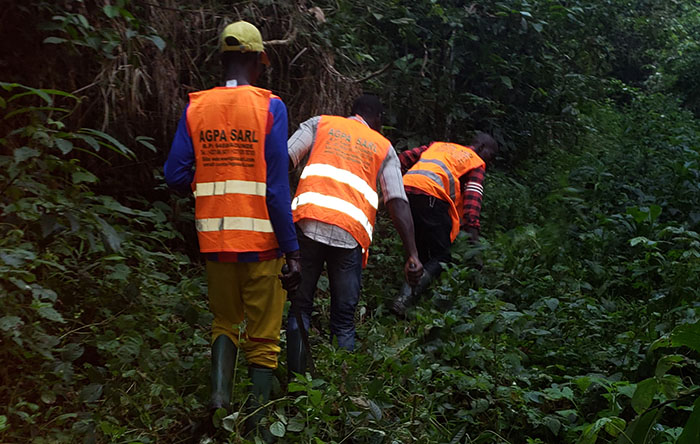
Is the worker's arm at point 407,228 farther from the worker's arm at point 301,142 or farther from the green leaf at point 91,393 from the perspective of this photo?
the green leaf at point 91,393

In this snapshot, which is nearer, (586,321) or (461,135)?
(586,321)

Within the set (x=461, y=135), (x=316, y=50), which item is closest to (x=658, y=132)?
(x=461, y=135)

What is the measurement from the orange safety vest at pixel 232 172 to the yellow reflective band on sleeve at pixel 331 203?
0.78m

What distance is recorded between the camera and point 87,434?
2676 mm

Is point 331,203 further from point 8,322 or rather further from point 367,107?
point 8,322

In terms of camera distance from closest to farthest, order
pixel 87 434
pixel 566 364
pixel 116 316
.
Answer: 1. pixel 87 434
2. pixel 116 316
3. pixel 566 364

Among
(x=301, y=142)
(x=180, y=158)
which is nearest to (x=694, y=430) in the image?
(x=180, y=158)

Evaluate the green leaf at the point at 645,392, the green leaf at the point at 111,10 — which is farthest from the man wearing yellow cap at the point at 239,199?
the green leaf at the point at 645,392

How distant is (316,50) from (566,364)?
10.3 ft

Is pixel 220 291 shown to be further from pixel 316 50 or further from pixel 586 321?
pixel 316 50

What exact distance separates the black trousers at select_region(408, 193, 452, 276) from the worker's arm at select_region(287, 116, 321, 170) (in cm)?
187

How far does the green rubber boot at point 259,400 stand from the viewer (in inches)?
114

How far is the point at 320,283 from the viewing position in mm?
4883

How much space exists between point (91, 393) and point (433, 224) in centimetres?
340
